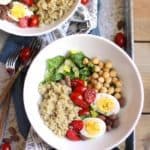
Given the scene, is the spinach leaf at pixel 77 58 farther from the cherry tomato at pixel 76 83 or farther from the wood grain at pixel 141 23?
the wood grain at pixel 141 23

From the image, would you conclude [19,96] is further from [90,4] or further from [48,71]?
[90,4]

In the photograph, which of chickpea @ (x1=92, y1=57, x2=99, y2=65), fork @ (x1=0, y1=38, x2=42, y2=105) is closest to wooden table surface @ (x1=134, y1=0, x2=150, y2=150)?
chickpea @ (x1=92, y1=57, x2=99, y2=65)

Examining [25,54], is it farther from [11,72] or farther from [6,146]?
[6,146]

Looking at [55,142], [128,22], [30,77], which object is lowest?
[55,142]

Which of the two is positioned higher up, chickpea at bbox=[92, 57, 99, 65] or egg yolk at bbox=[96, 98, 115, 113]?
chickpea at bbox=[92, 57, 99, 65]

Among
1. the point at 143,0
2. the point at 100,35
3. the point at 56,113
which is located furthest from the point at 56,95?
the point at 143,0

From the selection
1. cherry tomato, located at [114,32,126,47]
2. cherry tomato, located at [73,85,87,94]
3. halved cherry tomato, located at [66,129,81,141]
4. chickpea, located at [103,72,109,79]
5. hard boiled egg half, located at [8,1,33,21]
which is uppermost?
hard boiled egg half, located at [8,1,33,21]

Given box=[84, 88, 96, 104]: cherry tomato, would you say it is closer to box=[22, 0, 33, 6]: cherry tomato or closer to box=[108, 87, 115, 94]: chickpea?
box=[108, 87, 115, 94]: chickpea
